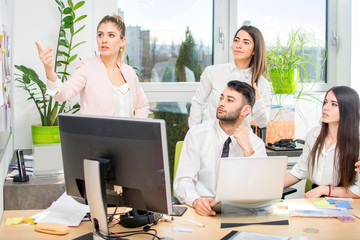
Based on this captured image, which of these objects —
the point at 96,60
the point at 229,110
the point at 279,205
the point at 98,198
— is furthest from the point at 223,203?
the point at 96,60

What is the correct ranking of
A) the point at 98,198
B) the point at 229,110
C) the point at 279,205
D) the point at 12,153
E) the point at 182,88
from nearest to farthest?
1. the point at 98,198
2. the point at 279,205
3. the point at 229,110
4. the point at 12,153
5. the point at 182,88

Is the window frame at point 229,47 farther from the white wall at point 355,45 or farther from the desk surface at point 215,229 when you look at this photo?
the desk surface at point 215,229

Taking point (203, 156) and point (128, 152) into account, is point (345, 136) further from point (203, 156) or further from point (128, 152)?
point (128, 152)

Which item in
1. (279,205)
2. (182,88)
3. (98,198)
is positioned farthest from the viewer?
(182,88)

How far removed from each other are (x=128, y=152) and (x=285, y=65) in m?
2.63

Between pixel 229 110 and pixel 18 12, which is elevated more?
pixel 18 12

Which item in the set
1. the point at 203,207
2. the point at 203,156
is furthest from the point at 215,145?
the point at 203,207

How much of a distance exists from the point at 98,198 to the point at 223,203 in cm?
53

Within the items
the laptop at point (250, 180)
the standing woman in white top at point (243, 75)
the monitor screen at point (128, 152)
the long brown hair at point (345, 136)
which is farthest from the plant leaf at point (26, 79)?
the long brown hair at point (345, 136)

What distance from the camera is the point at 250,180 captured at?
179 cm

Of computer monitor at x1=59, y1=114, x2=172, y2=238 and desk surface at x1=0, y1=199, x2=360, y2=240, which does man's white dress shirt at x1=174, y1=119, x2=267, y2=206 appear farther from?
computer monitor at x1=59, y1=114, x2=172, y2=238

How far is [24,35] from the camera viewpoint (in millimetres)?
3467

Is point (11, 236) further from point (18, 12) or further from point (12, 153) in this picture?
point (18, 12)

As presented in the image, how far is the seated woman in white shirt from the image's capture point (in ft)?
8.28
